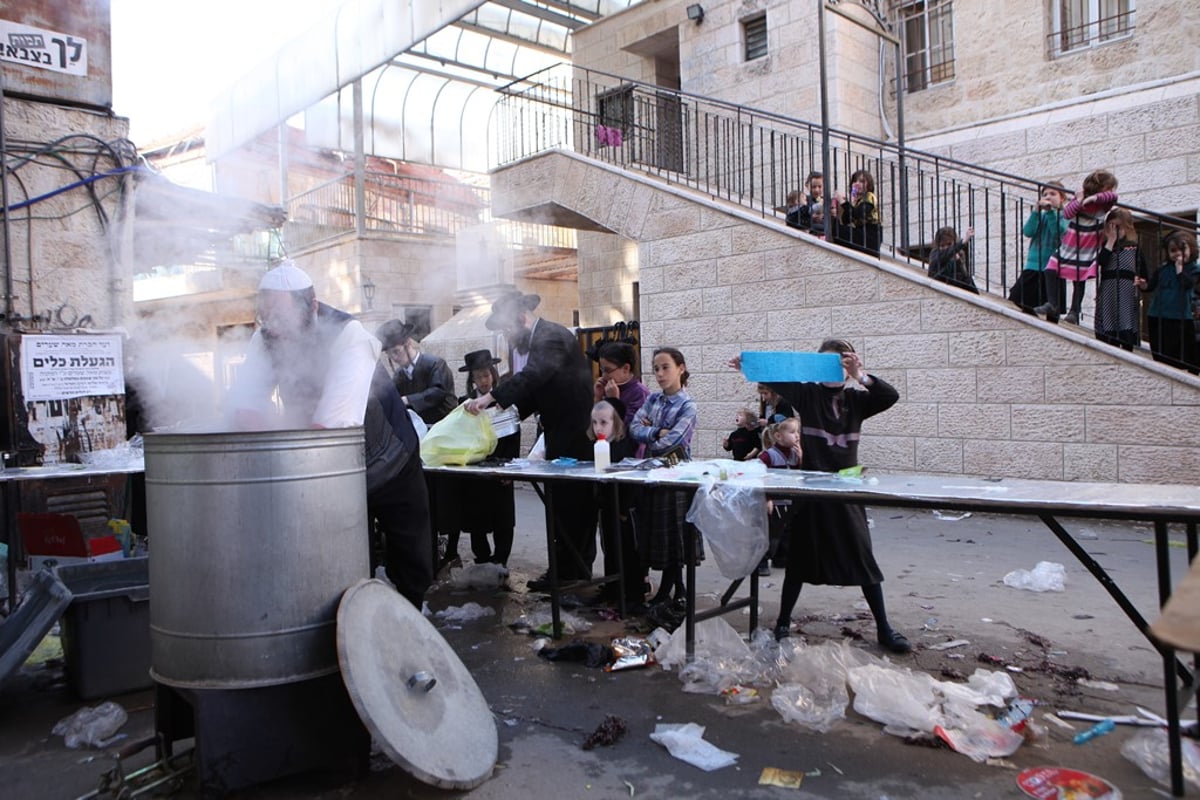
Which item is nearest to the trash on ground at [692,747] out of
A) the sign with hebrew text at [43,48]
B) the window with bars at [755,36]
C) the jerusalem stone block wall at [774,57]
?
the sign with hebrew text at [43,48]

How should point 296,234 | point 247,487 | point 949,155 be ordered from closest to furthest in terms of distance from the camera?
point 247,487
point 949,155
point 296,234

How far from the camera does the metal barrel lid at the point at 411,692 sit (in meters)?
2.57

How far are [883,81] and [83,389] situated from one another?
10.9 metres

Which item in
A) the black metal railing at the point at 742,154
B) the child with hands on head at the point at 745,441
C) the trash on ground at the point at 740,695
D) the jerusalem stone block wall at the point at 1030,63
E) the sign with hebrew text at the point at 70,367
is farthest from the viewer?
the black metal railing at the point at 742,154

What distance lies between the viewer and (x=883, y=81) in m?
12.0

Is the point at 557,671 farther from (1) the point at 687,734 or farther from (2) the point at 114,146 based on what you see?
(2) the point at 114,146

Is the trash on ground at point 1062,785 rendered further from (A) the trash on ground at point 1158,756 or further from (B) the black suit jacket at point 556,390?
(B) the black suit jacket at point 556,390

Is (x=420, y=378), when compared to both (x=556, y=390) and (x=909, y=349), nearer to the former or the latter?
(x=556, y=390)

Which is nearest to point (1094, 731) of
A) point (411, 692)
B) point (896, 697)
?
point (896, 697)

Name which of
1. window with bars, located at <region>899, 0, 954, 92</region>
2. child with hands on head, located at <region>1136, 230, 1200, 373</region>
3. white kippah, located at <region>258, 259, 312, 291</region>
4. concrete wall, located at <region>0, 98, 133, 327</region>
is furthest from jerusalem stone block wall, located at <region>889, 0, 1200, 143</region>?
concrete wall, located at <region>0, 98, 133, 327</region>

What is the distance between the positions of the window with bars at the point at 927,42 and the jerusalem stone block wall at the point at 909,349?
4.74 m

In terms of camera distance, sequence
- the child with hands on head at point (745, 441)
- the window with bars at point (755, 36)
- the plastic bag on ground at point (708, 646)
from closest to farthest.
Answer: the plastic bag on ground at point (708, 646)
the child with hands on head at point (745, 441)
the window with bars at point (755, 36)

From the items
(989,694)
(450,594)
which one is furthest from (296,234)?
(989,694)

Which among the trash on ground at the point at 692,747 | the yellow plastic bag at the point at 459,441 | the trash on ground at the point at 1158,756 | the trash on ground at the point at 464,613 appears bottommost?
the trash on ground at the point at 464,613
